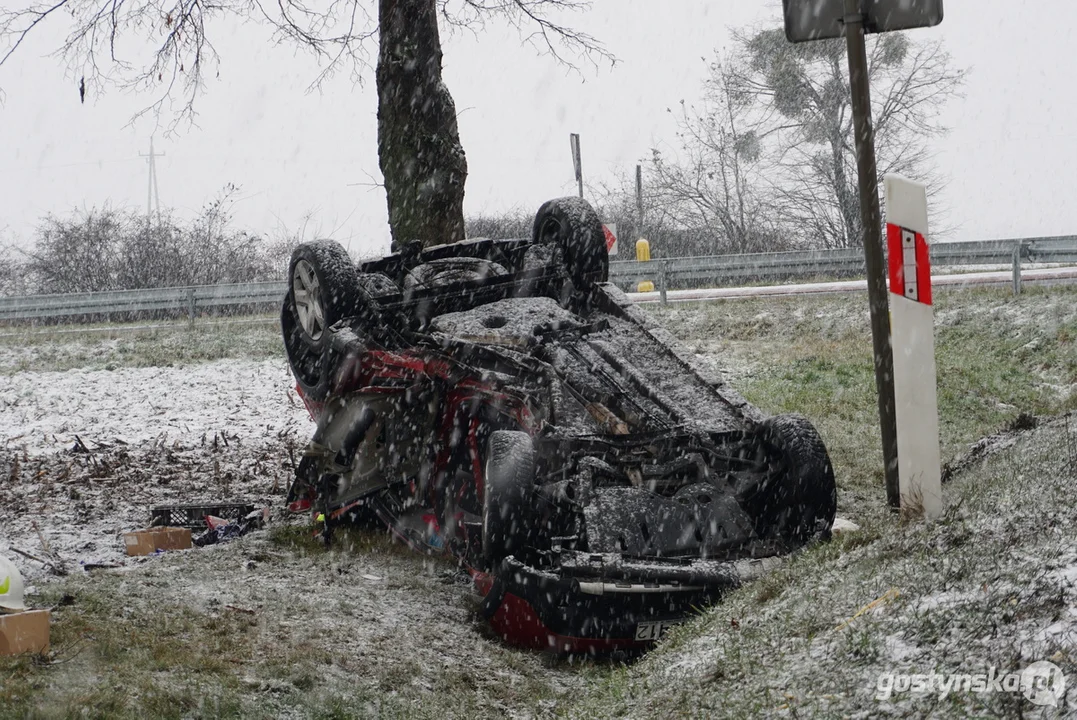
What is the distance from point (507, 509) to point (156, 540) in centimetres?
309

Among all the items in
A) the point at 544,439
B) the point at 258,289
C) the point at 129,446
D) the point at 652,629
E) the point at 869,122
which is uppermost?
the point at 869,122

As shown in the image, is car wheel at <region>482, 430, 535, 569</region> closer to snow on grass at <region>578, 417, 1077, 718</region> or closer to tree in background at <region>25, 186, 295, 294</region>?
snow on grass at <region>578, 417, 1077, 718</region>

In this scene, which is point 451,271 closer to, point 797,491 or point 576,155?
point 797,491

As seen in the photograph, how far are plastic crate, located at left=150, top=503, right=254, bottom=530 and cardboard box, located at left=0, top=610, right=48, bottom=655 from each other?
3406mm

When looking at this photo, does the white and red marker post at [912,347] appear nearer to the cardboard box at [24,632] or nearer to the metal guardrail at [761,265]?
the cardboard box at [24,632]

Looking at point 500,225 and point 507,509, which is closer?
point 507,509

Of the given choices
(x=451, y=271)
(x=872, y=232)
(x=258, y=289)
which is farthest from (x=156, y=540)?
(x=258, y=289)

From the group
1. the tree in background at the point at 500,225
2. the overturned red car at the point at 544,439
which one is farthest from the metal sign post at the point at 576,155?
the overturned red car at the point at 544,439

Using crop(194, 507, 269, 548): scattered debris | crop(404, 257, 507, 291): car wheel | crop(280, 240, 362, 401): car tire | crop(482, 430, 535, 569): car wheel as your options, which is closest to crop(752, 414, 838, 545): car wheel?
crop(482, 430, 535, 569): car wheel

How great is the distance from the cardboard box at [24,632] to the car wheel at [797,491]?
128 inches

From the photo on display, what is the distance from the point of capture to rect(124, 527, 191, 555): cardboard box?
666 cm

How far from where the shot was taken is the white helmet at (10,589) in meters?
4.35

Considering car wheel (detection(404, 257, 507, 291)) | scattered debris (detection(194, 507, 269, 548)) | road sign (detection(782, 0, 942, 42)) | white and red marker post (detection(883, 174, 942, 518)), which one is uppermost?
road sign (detection(782, 0, 942, 42))

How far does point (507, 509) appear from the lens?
4758 mm
